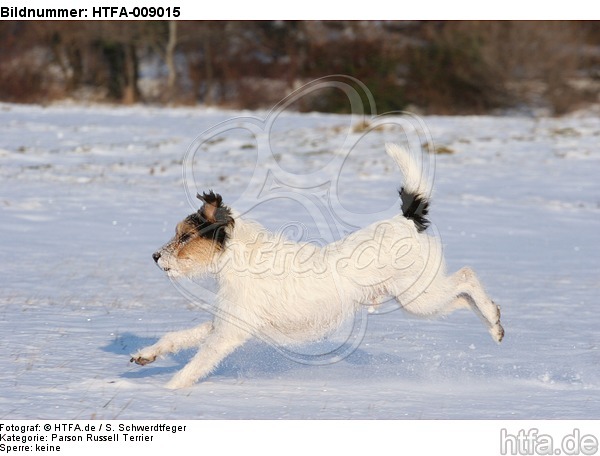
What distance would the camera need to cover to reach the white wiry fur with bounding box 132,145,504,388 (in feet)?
17.8

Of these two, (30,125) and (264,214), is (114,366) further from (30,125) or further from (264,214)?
(30,125)

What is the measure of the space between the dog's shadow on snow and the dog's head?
676mm

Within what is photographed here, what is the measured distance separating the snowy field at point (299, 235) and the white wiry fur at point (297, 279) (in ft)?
0.93

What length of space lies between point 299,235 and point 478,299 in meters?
1.64

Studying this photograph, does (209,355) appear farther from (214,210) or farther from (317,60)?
(317,60)

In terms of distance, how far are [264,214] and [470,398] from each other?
26.7ft

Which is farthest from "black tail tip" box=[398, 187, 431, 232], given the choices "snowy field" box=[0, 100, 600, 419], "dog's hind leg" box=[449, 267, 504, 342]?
"snowy field" box=[0, 100, 600, 419]

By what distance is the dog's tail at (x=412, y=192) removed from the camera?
5.90 metres

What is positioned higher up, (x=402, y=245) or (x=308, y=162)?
(x=308, y=162)

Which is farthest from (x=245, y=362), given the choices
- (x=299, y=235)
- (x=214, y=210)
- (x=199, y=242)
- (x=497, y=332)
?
(x=497, y=332)

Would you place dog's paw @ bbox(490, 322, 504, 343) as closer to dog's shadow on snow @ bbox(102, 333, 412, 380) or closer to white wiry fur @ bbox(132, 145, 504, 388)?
white wiry fur @ bbox(132, 145, 504, 388)

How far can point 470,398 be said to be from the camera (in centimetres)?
520

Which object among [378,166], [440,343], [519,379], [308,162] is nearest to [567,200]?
[378,166]

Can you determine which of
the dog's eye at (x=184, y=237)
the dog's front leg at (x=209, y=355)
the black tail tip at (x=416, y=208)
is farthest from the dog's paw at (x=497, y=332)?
the dog's eye at (x=184, y=237)
